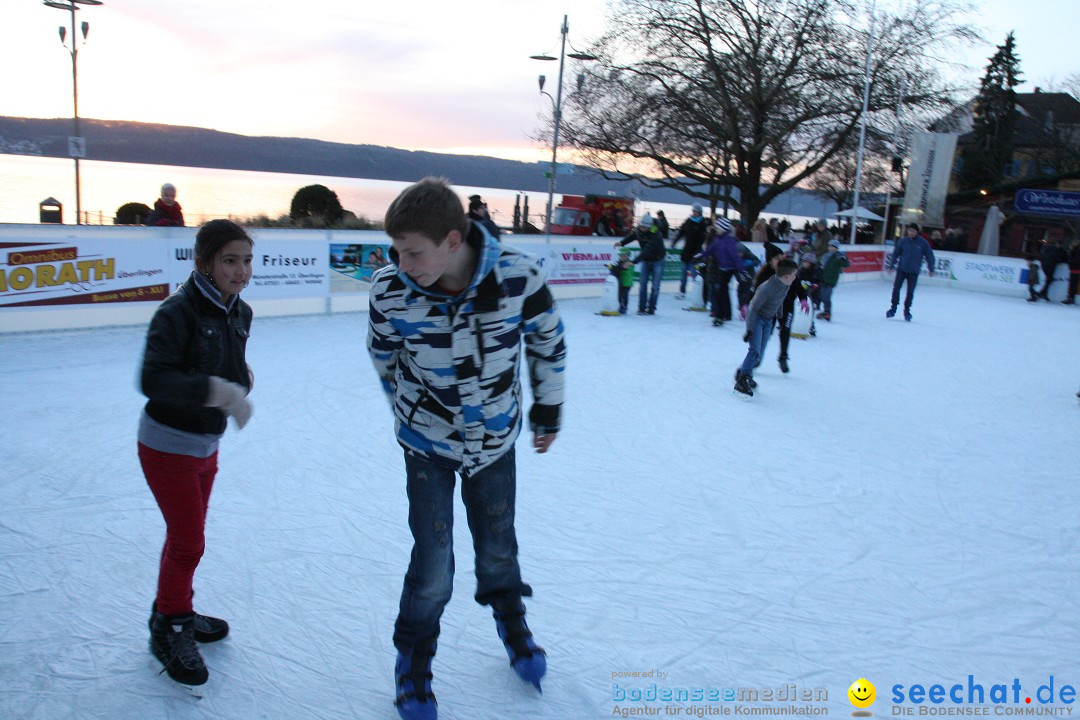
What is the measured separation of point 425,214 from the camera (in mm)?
1886

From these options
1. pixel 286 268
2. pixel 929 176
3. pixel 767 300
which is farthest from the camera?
pixel 929 176

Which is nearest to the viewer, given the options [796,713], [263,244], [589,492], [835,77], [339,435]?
[796,713]

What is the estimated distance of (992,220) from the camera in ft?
79.8

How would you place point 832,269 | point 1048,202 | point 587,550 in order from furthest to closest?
point 1048,202 → point 832,269 → point 587,550

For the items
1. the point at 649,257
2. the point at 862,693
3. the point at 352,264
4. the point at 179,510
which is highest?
the point at 649,257

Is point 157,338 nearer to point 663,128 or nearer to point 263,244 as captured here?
point 263,244

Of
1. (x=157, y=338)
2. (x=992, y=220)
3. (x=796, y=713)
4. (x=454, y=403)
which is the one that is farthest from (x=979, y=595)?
(x=992, y=220)

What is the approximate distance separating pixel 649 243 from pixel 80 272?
7052mm

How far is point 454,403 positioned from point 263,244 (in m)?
7.78

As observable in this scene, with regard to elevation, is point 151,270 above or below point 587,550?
above

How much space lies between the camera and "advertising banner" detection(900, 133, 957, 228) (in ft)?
71.6

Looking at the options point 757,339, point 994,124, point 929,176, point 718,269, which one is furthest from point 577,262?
point 994,124

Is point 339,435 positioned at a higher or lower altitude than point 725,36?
lower

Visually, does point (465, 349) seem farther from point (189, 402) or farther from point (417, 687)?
point (417, 687)
